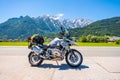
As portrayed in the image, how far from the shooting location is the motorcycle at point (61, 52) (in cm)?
776

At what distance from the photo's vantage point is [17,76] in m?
6.09

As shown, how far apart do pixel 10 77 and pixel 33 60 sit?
2311mm

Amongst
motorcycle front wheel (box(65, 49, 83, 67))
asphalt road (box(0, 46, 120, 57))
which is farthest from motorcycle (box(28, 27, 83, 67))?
asphalt road (box(0, 46, 120, 57))

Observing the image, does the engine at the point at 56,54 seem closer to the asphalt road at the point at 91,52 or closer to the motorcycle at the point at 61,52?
the motorcycle at the point at 61,52

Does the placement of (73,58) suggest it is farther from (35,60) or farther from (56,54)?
(35,60)

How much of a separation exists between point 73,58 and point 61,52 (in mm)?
507

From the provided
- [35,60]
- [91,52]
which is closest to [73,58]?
[35,60]

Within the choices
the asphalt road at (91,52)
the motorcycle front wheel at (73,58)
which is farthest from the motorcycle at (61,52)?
the asphalt road at (91,52)

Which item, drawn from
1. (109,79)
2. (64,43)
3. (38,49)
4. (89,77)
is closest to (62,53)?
(64,43)

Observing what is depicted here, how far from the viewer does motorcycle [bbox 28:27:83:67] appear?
7.76m

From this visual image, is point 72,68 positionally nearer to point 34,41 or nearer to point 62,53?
point 62,53

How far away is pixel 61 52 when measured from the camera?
787 centimetres

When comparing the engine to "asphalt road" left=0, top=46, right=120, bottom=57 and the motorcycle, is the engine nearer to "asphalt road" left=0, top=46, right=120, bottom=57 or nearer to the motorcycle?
the motorcycle

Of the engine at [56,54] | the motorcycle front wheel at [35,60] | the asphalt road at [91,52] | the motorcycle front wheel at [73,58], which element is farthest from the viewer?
the asphalt road at [91,52]
